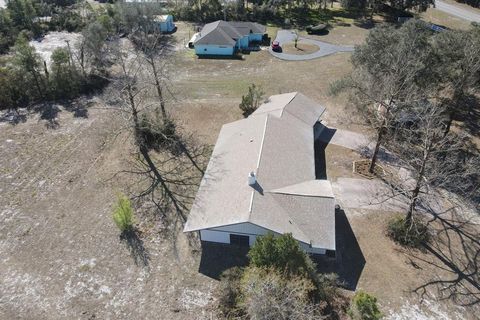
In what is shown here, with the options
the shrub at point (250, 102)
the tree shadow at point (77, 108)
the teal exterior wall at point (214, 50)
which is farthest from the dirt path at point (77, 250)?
the teal exterior wall at point (214, 50)

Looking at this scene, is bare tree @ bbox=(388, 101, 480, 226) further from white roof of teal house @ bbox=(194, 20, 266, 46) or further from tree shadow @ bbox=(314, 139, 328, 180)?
white roof of teal house @ bbox=(194, 20, 266, 46)

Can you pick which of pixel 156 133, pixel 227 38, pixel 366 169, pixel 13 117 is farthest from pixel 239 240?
pixel 227 38

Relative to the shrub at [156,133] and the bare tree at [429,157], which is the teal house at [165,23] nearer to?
the shrub at [156,133]

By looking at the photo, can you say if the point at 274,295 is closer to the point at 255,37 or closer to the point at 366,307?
the point at 366,307

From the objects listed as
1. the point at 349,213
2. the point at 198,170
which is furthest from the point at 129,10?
the point at 349,213

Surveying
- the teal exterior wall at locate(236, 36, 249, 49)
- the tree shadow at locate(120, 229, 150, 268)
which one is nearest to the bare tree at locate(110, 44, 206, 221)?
the tree shadow at locate(120, 229, 150, 268)

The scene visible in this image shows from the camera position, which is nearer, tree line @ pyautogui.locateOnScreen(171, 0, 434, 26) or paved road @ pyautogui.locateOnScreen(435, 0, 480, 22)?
tree line @ pyautogui.locateOnScreen(171, 0, 434, 26)
